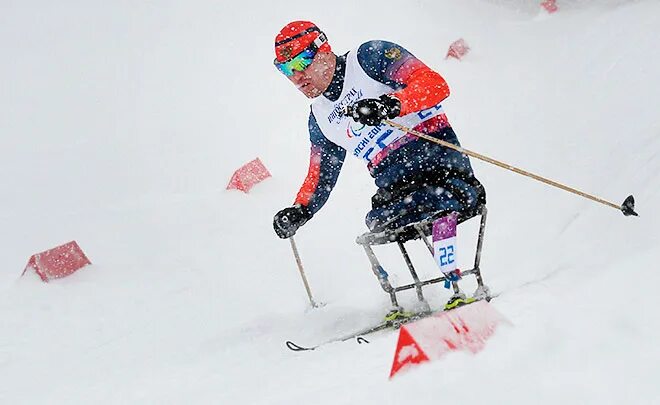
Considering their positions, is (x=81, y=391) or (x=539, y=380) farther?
(x=81, y=391)

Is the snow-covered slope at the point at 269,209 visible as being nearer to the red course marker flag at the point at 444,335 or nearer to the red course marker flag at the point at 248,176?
the red course marker flag at the point at 444,335

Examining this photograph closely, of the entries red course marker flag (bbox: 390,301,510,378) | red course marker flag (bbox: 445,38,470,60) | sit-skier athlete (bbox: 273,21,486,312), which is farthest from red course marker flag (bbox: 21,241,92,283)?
red course marker flag (bbox: 445,38,470,60)

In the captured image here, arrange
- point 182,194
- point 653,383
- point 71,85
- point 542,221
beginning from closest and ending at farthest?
point 653,383
point 542,221
point 182,194
point 71,85

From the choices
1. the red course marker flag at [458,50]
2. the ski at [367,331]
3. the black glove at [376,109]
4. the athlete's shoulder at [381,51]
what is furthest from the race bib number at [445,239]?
the red course marker flag at [458,50]

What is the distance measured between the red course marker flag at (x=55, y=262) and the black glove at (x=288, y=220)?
1.95 meters

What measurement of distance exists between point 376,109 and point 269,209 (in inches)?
152

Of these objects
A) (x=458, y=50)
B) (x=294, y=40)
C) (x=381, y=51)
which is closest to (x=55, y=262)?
(x=294, y=40)

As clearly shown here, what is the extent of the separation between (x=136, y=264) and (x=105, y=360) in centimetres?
164

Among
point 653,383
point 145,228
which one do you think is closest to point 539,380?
point 653,383

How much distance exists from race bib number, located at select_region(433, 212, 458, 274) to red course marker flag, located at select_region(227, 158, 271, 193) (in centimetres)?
398

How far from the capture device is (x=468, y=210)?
139 inches

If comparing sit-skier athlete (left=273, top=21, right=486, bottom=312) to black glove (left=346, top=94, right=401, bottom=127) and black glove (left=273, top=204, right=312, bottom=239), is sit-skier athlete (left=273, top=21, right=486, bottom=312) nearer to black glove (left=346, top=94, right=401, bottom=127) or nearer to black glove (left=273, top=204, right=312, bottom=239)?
black glove (left=346, top=94, right=401, bottom=127)

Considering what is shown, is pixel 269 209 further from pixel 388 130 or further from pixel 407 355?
pixel 407 355

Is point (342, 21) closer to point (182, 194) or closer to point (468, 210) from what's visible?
point (182, 194)
